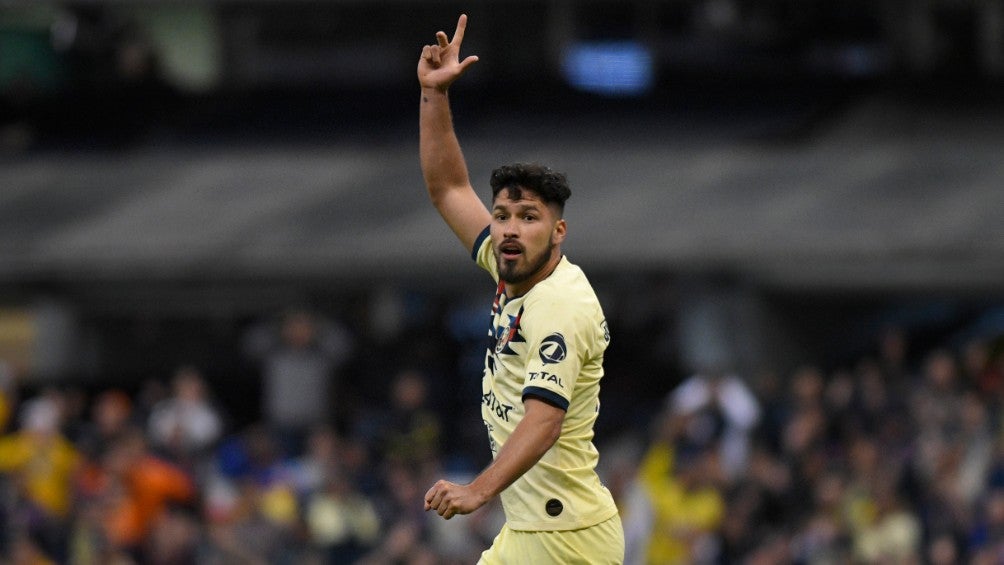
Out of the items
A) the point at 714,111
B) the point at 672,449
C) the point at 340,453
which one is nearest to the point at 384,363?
the point at 340,453

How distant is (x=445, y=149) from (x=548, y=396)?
1.34 metres

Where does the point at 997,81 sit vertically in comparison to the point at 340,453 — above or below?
above

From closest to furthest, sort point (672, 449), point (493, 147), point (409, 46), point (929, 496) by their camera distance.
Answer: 1. point (929, 496)
2. point (672, 449)
3. point (493, 147)
4. point (409, 46)

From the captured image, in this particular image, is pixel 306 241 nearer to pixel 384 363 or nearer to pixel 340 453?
pixel 384 363

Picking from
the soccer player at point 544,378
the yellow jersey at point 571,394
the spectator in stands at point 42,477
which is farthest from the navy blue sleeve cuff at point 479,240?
the spectator in stands at point 42,477

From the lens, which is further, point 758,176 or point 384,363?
point 758,176

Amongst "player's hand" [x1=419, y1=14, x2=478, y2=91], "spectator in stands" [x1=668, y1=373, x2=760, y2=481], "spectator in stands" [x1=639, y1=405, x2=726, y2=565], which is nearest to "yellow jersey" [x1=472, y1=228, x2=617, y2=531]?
"player's hand" [x1=419, y1=14, x2=478, y2=91]

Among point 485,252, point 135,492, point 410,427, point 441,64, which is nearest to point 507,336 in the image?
point 485,252

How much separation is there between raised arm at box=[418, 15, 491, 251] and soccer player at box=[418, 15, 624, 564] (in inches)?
10.0

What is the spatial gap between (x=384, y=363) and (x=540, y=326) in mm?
12997

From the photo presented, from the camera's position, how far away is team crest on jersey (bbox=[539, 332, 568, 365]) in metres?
6.16

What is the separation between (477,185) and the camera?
20984mm

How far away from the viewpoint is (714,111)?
78.1ft

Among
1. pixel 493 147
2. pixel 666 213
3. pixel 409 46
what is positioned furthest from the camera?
pixel 409 46
